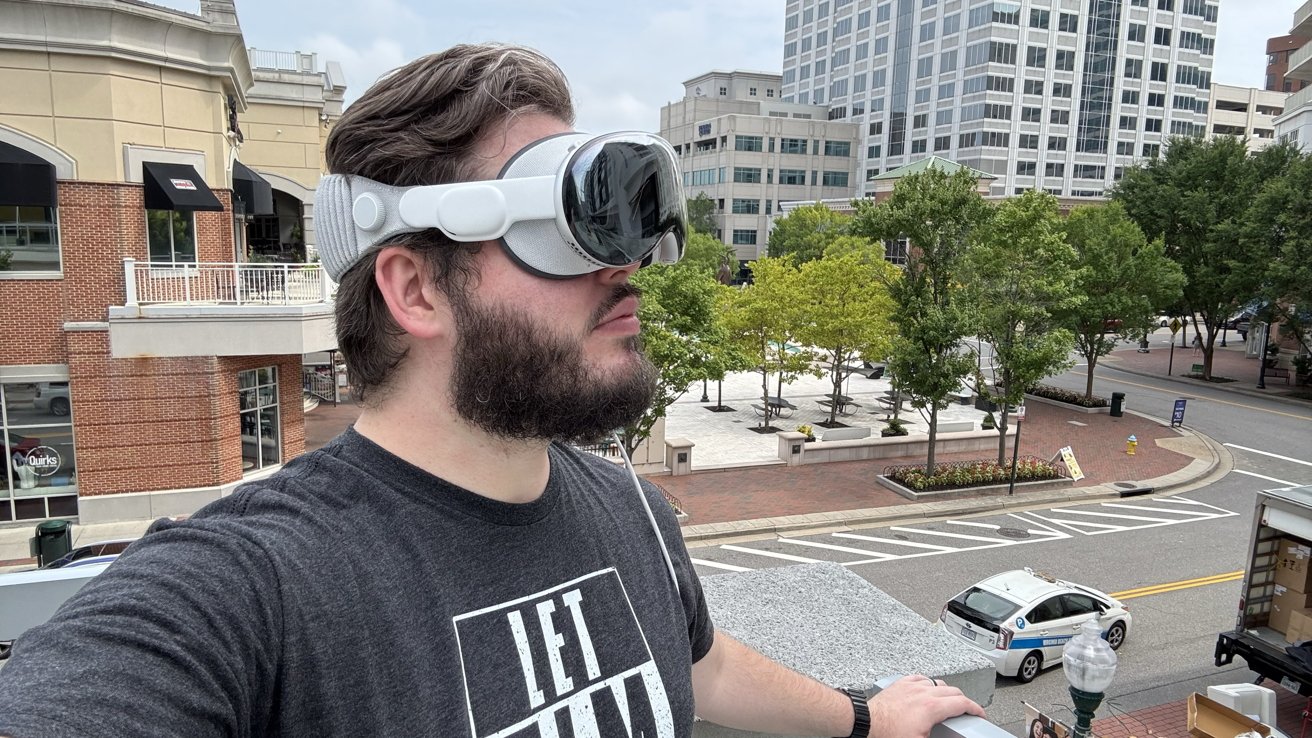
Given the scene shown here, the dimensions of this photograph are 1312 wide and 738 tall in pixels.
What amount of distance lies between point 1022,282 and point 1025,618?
10994 mm

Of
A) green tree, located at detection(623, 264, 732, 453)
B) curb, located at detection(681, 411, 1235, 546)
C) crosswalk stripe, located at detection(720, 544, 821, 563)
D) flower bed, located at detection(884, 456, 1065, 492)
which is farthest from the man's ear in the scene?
flower bed, located at detection(884, 456, 1065, 492)

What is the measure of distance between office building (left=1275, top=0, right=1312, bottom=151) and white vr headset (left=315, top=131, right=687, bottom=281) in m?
48.8

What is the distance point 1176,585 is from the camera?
14.5 metres

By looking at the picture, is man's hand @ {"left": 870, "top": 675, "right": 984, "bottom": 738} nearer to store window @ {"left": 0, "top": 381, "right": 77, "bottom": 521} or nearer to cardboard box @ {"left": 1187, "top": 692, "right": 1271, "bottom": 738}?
cardboard box @ {"left": 1187, "top": 692, "right": 1271, "bottom": 738}

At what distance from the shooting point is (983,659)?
10.8 feet

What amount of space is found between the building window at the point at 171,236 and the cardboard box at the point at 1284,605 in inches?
736

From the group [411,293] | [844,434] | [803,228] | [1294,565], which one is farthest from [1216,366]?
[411,293]

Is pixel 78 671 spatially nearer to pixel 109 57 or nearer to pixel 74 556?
pixel 74 556

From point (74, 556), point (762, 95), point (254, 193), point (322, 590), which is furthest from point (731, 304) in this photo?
point (762, 95)

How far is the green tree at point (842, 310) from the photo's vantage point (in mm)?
26266

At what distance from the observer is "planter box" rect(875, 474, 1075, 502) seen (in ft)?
64.4

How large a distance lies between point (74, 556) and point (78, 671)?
1083 centimetres

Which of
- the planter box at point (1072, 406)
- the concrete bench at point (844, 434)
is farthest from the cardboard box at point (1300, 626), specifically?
the planter box at point (1072, 406)

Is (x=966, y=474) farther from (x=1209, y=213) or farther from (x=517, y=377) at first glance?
(x=1209, y=213)
